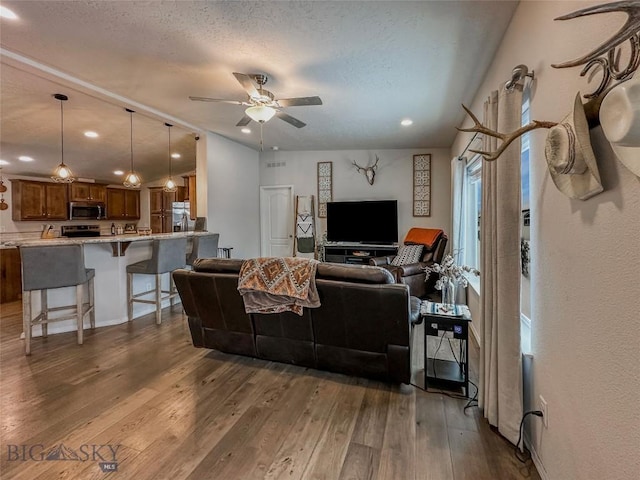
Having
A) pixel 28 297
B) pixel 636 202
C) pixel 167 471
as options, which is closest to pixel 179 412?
pixel 167 471

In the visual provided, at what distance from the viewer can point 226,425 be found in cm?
191

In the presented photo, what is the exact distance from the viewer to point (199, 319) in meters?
2.84

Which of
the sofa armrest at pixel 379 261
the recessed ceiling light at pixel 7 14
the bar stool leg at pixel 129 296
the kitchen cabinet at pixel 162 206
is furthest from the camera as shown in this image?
the kitchen cabinet at pixel 162 206

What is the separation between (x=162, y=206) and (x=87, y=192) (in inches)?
62.3

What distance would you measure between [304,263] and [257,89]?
169 centimetres

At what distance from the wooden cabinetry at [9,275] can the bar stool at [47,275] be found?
86.1 inches

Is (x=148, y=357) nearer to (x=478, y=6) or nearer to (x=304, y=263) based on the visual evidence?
(x=304, y=263)

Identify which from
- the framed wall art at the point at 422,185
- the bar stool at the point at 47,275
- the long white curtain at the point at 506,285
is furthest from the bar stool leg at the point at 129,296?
the framed wall art at the point at 422,185

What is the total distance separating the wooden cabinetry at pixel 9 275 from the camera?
4.64m

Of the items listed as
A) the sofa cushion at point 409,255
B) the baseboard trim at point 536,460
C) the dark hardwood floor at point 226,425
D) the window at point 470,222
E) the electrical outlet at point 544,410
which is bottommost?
the dark hardwood floor at point 226,425

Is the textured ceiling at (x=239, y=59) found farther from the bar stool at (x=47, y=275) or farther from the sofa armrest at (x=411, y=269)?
the sofa armrest at (x=411, y=269)

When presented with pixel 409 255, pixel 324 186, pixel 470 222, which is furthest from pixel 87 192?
pixel 470 222

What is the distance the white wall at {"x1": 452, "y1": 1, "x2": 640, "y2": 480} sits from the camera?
0.94 metres

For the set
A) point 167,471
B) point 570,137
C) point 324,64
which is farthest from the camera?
point 324,64
